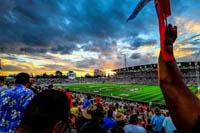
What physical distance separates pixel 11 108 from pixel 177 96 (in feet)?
10.5

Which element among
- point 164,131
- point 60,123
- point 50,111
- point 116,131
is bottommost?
point 164,131

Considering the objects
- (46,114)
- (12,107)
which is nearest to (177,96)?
(46,114)

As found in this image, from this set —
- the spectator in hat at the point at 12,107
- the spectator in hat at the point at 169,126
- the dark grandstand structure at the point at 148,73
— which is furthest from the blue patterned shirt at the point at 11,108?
the dark grandstand structure at the point at 148,73

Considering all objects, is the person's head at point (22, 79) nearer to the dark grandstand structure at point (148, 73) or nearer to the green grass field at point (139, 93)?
the green grass field at point (139, 93)

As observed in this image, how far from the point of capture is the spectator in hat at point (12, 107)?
250 cm

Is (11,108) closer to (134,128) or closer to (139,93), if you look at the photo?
(134,128)

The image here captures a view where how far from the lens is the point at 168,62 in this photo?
42.7 inches

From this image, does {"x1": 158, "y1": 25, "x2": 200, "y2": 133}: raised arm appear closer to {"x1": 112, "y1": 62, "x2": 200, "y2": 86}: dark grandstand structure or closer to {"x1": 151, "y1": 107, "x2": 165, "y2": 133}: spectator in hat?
{"x1": 151, "y1": 107, "x2": 165, "y2": 133}: spectator in hat

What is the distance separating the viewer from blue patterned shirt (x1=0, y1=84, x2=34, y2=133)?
2498 millimetres

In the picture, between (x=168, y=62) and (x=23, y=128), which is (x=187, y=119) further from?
(x=23, y=128)

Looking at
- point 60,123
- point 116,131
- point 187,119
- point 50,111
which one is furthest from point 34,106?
point 116,131

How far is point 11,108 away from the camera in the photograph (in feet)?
8.50

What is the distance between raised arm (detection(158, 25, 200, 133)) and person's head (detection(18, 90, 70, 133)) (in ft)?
3.53

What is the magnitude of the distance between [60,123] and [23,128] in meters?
0.34
